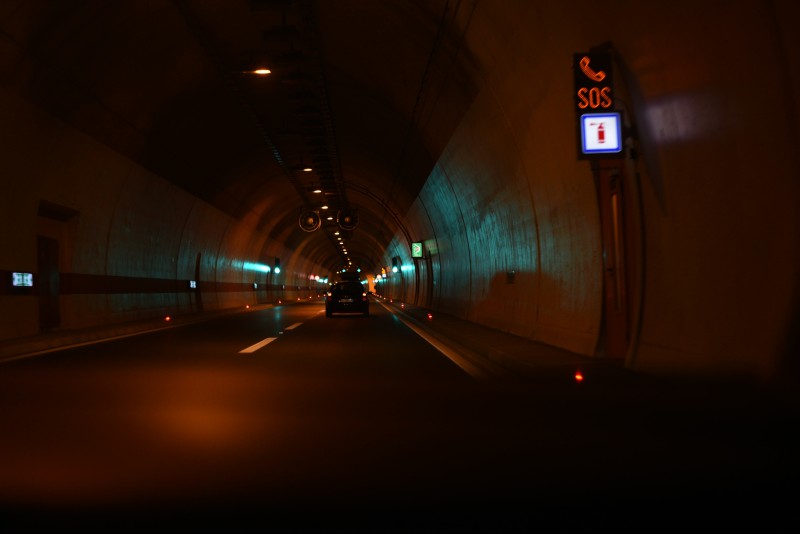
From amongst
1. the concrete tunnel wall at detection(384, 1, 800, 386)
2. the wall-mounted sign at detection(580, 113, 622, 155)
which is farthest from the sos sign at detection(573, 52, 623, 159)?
the concrete tunnel wall at detection(384, 1, 800, 386)

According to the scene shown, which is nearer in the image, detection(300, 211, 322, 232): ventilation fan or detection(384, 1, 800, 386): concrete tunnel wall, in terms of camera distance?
detection(384, 1, 800, 386): concrete tunnel wall

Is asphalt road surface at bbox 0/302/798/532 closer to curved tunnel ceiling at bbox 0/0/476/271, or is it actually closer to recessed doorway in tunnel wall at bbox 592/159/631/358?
recessed doorway in tunnel wall at bbox 592/159/631/358

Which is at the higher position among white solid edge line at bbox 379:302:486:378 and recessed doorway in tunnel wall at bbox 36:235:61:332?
recessed doorway in tunnel wall at bbox 36:235:61:332

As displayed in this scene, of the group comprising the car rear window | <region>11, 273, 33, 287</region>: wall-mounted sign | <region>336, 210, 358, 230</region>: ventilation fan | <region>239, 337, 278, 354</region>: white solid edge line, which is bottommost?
<region>239, 337, 278, 354</region>: white solid edge line

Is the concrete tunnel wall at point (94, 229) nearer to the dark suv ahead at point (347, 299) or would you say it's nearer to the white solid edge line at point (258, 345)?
the white solid edge line at point (258, 345)

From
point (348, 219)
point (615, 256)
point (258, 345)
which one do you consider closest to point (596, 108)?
point (615, 256)

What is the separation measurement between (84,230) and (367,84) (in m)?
9.14

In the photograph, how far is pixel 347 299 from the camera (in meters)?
32.0

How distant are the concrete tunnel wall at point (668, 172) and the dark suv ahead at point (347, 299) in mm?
15972

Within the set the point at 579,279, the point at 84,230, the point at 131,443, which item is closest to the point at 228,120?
the point at 84,230

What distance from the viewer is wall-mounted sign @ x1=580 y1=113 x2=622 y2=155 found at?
1023 centimetres

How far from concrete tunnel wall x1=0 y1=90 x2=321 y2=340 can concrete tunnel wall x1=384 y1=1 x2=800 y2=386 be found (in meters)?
10.1

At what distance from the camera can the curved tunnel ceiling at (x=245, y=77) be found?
14141mm

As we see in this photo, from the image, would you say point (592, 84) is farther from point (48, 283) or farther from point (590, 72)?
point (48, 283)
